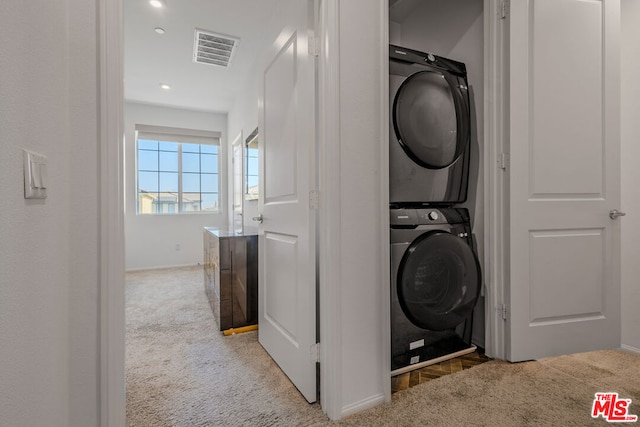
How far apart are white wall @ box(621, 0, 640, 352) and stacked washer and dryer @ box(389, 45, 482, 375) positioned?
1083 millimetres

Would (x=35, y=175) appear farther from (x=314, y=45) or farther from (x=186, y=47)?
(x=186, y=47)

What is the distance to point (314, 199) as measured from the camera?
143 centimetres

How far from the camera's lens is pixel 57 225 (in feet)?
2.70

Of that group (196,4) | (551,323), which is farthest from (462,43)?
(196,4)

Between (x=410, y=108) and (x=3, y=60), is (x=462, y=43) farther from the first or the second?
(x=3, y=60)

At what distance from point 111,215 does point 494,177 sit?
1959 mm

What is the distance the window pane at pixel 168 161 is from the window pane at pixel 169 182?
0.08m

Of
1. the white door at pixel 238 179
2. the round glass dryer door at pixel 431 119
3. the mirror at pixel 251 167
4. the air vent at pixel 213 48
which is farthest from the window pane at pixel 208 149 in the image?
the round glass dryer door at pixel 431 119

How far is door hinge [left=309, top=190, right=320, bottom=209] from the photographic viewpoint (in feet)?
4.66

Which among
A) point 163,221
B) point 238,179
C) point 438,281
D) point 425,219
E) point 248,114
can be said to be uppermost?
point 248,114

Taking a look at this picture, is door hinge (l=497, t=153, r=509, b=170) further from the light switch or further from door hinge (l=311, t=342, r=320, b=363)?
the light switch

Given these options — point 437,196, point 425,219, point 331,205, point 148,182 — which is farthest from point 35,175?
point 148,182

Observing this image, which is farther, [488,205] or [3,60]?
[488,205]

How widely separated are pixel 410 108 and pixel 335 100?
21.5 inches
